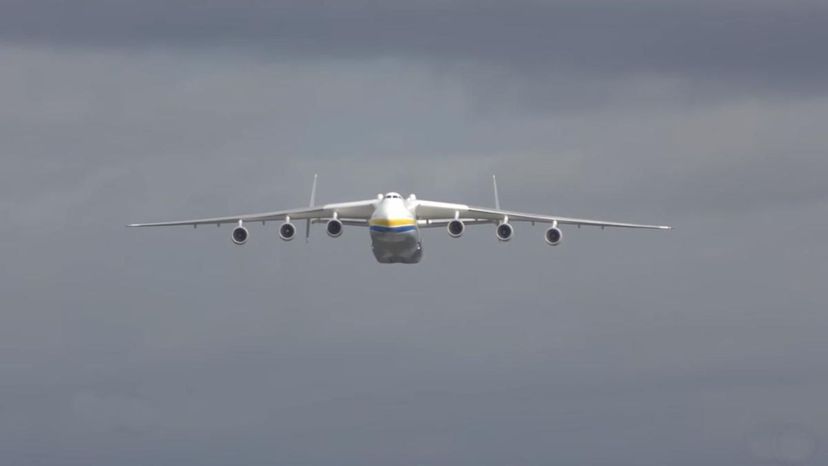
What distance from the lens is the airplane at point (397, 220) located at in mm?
125688

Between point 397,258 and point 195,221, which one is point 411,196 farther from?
point 195,221

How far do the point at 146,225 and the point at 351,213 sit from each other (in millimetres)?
9707

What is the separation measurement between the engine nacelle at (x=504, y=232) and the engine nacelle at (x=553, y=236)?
169cm

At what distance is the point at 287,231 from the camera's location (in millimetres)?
128000

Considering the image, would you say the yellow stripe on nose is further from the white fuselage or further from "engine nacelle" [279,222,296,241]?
"engine nacelle" [279,222,296,241]

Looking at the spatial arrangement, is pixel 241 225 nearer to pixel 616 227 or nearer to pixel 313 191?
pixel 313 191

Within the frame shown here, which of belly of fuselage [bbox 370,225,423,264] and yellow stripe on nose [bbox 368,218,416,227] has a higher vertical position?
yellow stripe on nose [bbox 368,218,416,227]

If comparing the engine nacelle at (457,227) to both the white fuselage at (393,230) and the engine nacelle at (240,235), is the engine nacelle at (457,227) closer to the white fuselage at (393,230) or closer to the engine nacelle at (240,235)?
the white fuselage at (393,230)

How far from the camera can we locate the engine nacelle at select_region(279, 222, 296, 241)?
12788 cm

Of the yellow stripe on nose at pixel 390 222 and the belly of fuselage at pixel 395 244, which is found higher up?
the yellow stripe on nose at pixel 390 222

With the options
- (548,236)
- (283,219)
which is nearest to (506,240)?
(548,236)

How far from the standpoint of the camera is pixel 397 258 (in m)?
127

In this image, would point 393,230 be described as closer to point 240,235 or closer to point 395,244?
point 395,244

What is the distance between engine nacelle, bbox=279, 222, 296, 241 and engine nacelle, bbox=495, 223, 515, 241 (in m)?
9.47
